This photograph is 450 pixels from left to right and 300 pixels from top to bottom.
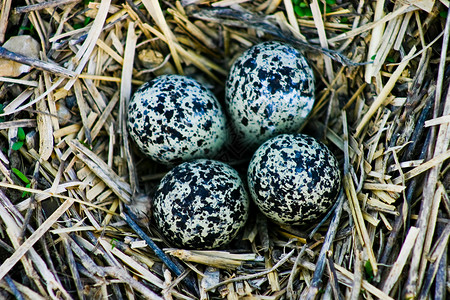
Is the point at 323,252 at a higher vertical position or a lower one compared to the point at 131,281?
higher

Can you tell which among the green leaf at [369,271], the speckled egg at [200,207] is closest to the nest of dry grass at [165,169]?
the green leaf at [369,271]

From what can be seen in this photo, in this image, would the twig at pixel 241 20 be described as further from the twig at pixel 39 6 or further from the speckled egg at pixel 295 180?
the twig at pixel 39 6

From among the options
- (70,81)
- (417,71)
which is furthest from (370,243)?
(70,81)

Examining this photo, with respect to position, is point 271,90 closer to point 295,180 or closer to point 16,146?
point 295,180

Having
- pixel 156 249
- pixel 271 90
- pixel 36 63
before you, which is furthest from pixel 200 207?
pixel 36 63

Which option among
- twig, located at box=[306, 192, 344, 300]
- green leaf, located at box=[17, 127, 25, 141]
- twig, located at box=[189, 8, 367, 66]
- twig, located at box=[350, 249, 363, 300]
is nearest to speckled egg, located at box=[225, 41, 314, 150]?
twig, located at box=[189, 8, 367, 66]

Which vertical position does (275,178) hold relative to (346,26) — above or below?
below

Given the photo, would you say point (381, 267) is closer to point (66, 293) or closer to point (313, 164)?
point (313, 164)
